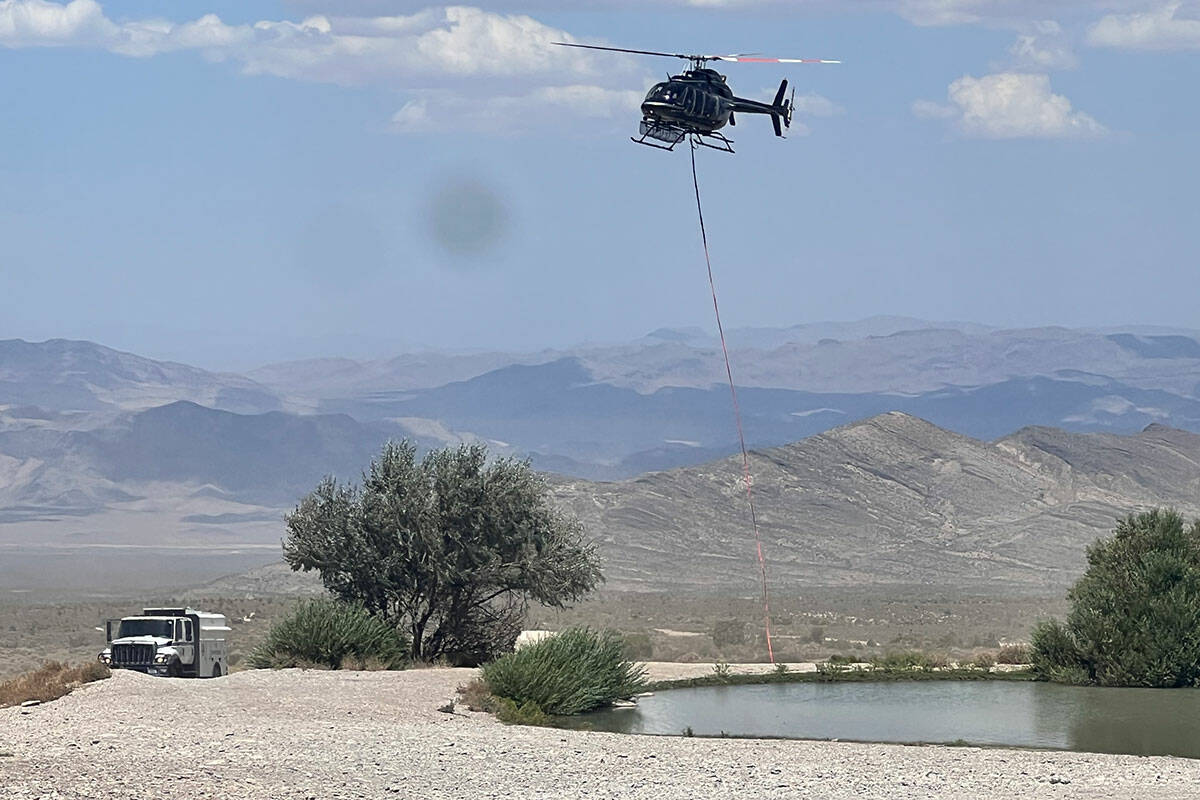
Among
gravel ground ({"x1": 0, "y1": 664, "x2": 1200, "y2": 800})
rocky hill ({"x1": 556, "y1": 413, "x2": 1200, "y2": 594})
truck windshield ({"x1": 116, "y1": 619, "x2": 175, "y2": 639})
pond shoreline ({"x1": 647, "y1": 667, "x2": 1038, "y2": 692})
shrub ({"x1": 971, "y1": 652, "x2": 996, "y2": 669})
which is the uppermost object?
rocky hill ({"x1": 556, "y1": 413, "x2": 1200, "y2": 594})

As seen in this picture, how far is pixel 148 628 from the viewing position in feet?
95.4

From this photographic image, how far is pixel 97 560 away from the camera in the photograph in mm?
145375

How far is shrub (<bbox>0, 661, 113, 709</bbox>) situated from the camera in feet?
78.5

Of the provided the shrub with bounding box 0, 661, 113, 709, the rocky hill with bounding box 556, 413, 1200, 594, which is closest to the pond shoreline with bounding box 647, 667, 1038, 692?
the shrub with bounding box 0, 661, 113, 709

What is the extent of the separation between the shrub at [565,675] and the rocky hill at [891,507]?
65.8 meters

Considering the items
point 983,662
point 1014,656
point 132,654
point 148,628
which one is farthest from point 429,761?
point 1014,656

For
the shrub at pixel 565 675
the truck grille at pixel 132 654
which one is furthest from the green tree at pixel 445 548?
the truck grille at pixel 132 654

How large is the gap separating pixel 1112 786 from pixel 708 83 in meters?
15.3

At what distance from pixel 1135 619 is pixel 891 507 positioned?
88.3 m

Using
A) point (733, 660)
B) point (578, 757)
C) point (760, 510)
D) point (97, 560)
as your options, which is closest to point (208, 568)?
point (97, 560)

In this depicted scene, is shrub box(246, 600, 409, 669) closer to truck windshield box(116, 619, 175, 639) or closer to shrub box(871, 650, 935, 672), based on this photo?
truck windshield box(116, 619, 175, 639)

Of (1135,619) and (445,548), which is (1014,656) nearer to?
(1135,619)

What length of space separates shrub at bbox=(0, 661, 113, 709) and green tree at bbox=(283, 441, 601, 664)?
18.2 feet

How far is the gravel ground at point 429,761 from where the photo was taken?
701 inches
